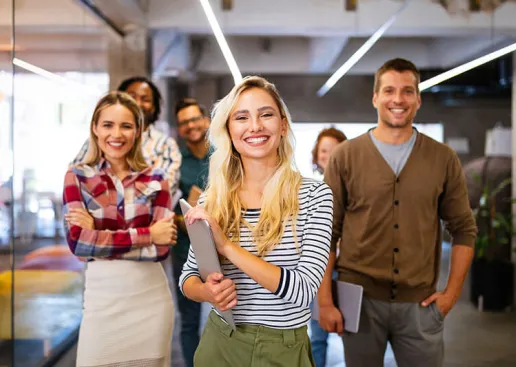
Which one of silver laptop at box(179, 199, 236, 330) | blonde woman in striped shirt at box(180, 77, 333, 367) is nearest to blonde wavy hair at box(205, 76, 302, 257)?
blonde woman in striped shirt at box(180, 77, 333, 367)

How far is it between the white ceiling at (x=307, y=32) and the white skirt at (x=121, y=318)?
2281 millimetres

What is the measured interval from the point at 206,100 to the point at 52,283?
169cm

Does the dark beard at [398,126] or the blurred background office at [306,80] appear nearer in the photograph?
the dark beard at [398,126]

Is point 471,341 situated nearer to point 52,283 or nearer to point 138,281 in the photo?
point 138,281

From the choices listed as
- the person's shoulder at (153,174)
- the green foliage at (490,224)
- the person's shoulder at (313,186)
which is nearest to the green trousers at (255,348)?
the person's shoulder at (313,186)

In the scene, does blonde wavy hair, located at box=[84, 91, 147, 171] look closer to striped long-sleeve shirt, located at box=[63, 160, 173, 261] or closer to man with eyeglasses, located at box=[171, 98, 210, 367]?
striped long-sleeve shirt, located at box=[63, 160, 173, 261]

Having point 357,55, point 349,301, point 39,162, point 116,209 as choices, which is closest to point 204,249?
point 116,209

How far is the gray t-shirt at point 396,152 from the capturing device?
222 centimetres

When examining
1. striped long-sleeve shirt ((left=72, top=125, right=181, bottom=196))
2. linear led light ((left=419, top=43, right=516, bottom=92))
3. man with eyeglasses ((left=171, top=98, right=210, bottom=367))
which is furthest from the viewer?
linear led light ((left=419, top=43, right=516, bottom=92))

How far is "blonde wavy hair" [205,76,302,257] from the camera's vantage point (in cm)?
150

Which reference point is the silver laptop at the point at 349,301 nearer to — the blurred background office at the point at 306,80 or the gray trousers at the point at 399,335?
the gray trousers at the point at 399,335

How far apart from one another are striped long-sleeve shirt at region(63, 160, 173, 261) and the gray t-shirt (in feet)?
2.97

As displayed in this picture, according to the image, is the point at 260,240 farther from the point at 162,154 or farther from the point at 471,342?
the point at 471,342

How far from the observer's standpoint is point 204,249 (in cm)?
144
